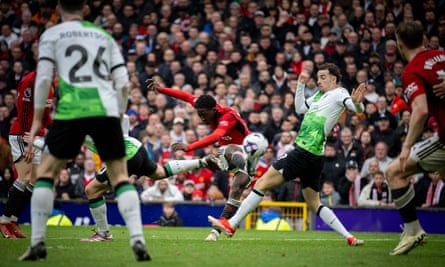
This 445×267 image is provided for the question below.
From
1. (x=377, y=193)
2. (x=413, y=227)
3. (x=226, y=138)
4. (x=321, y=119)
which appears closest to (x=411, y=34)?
(x=413, y=227)

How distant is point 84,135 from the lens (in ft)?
26.6

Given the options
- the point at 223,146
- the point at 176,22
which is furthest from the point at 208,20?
the point at 223,146

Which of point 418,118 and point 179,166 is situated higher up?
point 418,118

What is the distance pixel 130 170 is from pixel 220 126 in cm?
163

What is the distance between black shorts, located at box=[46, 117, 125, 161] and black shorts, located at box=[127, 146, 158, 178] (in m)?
2.85

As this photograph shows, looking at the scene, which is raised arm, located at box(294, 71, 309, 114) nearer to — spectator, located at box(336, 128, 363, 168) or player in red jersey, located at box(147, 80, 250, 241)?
player in red jersey, located at box(147, 80, 250, 241)

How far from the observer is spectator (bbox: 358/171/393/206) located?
58.6ft

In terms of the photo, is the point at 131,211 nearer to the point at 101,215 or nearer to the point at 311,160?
the point at 101,215

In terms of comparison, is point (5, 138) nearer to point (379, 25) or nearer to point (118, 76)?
point (379, 25)

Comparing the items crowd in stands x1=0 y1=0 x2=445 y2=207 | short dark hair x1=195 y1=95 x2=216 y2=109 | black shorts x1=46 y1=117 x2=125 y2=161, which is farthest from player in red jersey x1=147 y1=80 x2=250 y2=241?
crowd in stands x1=0 y1=0 x2=445 y2=207

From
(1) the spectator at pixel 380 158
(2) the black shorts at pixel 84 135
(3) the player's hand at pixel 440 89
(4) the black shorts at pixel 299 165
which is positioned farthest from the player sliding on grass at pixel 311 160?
(1) the spectator at pixel 380 158

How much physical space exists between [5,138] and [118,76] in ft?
46.0

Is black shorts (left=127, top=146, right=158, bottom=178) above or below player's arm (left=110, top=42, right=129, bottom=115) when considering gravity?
below

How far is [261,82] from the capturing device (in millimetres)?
21266
